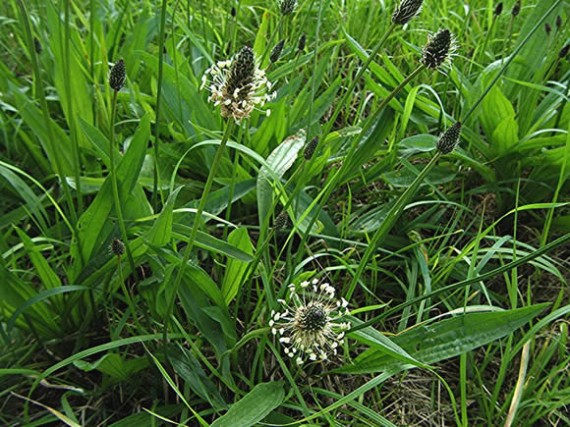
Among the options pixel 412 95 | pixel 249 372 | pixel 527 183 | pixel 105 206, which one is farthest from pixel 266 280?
pixel 527 183

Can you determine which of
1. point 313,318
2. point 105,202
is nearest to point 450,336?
point 313,318

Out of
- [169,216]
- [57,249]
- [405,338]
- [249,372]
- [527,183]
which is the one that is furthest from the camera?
[527,183]

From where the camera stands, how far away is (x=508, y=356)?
152cm

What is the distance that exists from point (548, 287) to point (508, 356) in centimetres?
42

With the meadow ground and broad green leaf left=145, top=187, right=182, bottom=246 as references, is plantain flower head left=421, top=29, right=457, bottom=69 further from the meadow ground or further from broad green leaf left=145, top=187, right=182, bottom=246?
broad green leaf left=145, top=187, right=182, bottom=246

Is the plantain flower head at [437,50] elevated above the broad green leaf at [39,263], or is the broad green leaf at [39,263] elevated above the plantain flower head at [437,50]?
the plantain flower head at [437,50]

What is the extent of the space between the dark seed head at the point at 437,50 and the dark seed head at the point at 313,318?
1.70 feet

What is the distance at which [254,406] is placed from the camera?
1.35m

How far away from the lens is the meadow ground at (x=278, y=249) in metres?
1.39

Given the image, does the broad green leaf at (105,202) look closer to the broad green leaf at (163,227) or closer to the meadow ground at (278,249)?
the meadow ground at (278,249)

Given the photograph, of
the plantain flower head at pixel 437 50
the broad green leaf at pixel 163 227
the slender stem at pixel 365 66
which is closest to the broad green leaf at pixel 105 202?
→ the broad green leaf at pixel 163 227

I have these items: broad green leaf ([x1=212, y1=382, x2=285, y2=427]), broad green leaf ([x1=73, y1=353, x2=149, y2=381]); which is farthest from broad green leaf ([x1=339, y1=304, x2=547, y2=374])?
broad green leaf ([x1=73, y1=353, x2=149, y2=381])

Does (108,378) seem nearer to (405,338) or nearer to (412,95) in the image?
(405,338)

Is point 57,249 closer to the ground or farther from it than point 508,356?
farther from it
